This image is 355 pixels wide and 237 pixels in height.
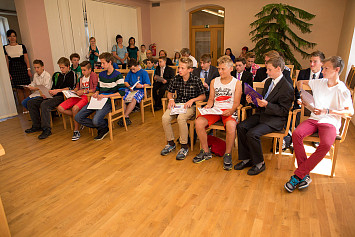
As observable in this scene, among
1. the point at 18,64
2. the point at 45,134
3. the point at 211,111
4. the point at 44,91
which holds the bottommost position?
the point at 45,134

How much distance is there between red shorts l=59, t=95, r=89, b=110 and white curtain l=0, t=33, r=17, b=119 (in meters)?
2.14

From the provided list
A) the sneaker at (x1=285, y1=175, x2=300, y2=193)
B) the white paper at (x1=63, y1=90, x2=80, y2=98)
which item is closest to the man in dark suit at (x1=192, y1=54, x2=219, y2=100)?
the sneaker at (x1=285, y1=175, x2=300, y2=193)

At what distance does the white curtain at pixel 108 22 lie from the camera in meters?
7.59

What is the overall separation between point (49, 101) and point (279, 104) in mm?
3674

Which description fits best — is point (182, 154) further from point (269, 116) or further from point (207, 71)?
point (207, 71)

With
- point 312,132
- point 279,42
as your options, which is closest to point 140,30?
point 279,42

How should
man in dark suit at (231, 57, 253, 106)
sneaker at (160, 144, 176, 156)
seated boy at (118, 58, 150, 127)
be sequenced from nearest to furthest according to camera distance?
sneaker at (160, 144, 176, 156) → man in dark suit at (231, 57, 253, 106) → seated boy at (118, 58, 150, 127)

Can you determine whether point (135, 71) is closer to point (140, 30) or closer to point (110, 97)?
point (110, 97)

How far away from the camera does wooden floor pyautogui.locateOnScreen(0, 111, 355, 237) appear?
2023mm

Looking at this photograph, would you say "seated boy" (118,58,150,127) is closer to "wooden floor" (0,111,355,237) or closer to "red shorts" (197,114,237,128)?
"wooden floor" (0,111,355,237)

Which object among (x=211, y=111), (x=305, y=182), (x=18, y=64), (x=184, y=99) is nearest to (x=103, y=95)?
(x=184, y=99)

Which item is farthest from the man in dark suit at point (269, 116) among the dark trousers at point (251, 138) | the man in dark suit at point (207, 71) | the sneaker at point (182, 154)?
the man in dark suit at point (207, 71)

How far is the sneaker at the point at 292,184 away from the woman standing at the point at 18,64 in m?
5.85

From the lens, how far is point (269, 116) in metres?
2.87
